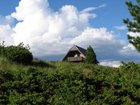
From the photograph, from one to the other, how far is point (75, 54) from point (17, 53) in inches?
1719

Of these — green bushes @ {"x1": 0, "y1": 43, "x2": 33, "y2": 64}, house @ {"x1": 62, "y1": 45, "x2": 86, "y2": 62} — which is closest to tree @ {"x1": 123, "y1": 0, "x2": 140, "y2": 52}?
green bushes @ {"x1": 0, "y1": 43, "x2": 33, "y2": 64}

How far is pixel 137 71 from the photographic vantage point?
25031mm

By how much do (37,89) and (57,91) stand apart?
120 cm

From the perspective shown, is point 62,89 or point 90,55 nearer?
point 62,89

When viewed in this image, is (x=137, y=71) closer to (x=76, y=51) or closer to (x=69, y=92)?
(x=69, y=92)

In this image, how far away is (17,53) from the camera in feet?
99.0

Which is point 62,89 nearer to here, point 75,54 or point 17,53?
point 17,53

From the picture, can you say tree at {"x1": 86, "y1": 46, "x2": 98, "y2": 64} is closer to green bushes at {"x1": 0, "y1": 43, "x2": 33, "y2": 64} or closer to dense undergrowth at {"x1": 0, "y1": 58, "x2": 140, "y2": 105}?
green bushes at {"x1": 0, "y1": 43, "x2": 33, "y2": 64}

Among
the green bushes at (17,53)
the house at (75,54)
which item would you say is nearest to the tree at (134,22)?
the green bushes at (17,53)

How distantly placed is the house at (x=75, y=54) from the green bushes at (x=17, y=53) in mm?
38841

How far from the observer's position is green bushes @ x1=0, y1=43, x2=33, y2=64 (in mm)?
29691

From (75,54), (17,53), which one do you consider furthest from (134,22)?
(75,54)

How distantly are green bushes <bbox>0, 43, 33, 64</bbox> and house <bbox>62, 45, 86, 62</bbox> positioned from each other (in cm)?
3884

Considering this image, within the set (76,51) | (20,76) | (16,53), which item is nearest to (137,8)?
(16,53)
